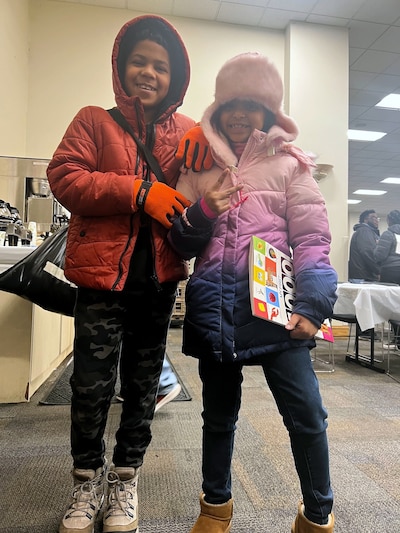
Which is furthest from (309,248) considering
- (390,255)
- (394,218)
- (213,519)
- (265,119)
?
(394,218)

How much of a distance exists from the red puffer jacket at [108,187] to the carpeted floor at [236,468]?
26.7 inches

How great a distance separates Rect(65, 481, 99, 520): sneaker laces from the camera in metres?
0.97

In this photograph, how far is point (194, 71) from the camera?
4555 mm

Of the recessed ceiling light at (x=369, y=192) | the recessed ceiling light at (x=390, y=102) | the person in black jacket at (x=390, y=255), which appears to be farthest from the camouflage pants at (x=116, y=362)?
the recessed ceiling light at (x=369, y=192)

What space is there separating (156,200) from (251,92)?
13.6 inches

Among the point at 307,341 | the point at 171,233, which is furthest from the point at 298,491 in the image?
the point at 171,233

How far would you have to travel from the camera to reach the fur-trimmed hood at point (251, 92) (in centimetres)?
94

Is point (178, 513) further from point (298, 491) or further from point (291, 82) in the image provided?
point (291, 82)

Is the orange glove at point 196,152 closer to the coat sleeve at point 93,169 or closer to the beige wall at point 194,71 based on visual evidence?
the coat sleeve at point 93,169

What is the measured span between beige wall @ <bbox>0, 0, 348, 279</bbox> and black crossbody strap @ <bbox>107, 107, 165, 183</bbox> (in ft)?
11.0

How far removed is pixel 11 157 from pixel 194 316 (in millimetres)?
3408

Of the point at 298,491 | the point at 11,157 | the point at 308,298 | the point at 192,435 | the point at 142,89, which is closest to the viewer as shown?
the point at 308,298

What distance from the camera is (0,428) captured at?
170 centimetres

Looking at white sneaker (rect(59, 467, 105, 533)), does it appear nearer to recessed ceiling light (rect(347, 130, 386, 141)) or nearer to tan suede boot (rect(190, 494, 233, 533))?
tan suede boot (rect(190, 494, 233, 533))
